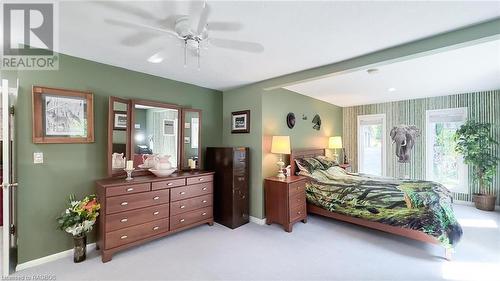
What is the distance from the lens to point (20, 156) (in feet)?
7.61

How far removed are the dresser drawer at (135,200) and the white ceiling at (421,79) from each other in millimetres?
2868

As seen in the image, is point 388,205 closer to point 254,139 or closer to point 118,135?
point 254,139

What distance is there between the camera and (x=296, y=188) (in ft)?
11.6

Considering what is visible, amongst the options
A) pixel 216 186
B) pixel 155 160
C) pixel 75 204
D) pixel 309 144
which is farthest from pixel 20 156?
pixel 309 144

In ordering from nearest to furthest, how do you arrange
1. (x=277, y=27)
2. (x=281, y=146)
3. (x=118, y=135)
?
(x=277, y=27) → (x=118, y=135) → (x=281, y=146)

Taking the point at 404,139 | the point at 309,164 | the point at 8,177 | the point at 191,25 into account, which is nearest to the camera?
the point at 191,25

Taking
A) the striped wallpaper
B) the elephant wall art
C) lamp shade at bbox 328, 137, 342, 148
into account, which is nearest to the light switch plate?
lamp shade at bbox 328, 137, 342, 148

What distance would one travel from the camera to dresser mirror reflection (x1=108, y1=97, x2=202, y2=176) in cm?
288

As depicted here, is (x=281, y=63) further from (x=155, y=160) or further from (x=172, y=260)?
(x=172, y=260)

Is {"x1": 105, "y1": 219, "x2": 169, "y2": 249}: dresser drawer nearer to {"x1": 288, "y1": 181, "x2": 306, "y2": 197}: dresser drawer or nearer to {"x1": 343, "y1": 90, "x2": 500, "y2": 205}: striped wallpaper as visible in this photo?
{"x1": 288, "y1": 181, "x2": 306, "y2": 197}: dresser drawer

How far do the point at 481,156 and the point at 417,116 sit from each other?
1367mm

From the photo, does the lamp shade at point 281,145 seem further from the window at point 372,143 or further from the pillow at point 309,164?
the window at point 372,143

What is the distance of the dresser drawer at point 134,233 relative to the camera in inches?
97.8

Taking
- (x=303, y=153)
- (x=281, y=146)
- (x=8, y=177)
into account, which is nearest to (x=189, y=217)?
(x=281, y=146)
